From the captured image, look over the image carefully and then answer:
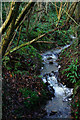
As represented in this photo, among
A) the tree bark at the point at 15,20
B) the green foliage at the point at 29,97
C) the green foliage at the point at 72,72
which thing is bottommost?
the green foliage at the point at 29,97

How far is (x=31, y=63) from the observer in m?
6.99

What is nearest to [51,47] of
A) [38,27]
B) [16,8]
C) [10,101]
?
[38,27]

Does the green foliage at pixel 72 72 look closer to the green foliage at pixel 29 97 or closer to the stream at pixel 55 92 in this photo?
the stream at pixel 55 92

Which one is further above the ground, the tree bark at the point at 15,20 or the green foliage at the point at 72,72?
the tree bark at the point at 15,20

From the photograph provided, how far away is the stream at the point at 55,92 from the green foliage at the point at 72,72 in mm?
428

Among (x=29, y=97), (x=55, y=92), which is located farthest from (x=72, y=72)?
(x=29, y=97)

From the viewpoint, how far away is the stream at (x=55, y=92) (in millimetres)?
4984

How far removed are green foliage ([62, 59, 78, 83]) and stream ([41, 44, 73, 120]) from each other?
0.43 metres

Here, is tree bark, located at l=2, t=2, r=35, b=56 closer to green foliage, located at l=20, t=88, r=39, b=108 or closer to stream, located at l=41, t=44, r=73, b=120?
green foliage, located at l=20, t=88, r=39, b=108

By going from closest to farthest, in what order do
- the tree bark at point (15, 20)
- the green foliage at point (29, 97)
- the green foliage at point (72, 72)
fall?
the tree bark at point (15, 20) < the green foliage at point (29, 97) < the green foliage at point (72, 72)

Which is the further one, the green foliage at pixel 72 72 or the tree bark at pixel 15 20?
the green foliage at pixel 72 72

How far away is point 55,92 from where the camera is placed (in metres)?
5.90

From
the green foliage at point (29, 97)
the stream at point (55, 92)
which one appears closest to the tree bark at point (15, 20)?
the green foliage at point (29, 97)

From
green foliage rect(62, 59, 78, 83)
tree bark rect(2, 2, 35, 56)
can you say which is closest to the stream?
green foliage rect(62, 59, 78, 83)
